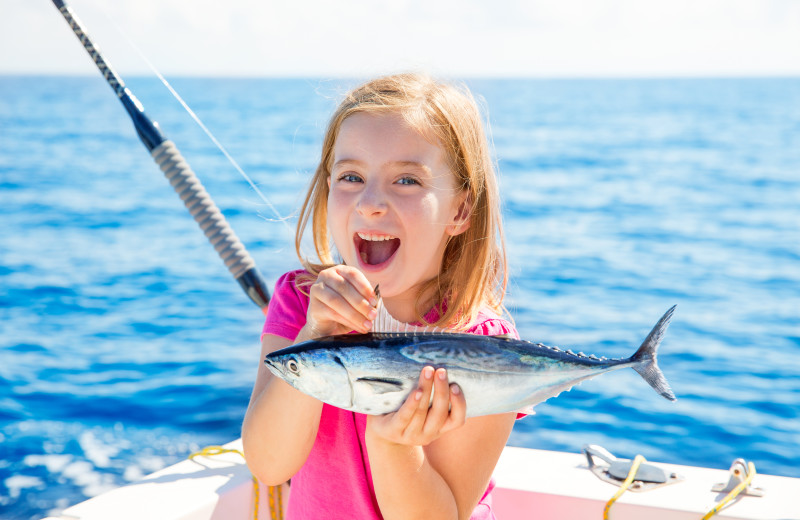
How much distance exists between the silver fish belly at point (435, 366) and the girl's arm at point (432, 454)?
3 cm

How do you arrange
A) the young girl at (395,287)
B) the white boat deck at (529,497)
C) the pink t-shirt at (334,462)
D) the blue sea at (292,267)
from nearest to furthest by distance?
the young girl at (395,287) → the pink t-shirt at (334,462) → the white boat deck at (529,497) → the blue sea at (292,267)

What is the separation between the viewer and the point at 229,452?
261cm

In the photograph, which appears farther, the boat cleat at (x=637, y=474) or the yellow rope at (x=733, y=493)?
the boat cleat at (x=637, y=474)


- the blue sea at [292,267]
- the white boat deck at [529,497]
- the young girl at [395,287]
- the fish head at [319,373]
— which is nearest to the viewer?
the fish head at [319,373]

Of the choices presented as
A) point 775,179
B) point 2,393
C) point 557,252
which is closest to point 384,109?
point 2,393

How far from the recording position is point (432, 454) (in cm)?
173

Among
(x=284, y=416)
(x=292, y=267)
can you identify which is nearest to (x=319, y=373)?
(x=284, y=416)

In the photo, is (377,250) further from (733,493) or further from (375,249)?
(733,493)

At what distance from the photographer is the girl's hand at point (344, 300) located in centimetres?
132

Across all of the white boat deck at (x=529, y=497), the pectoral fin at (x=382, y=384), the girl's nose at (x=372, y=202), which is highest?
the girl's nose at (x=372, y=202)

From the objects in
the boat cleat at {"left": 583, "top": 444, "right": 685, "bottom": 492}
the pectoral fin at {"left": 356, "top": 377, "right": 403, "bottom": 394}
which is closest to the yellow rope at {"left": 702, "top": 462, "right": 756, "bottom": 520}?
the boat cleat at {"left": 583, "top": 444, "right": 685, "bottom": 492}

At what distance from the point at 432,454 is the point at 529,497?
0.81 m

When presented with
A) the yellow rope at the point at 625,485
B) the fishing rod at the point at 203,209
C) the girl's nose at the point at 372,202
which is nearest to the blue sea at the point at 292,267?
the fishing rod at the point at 203,209

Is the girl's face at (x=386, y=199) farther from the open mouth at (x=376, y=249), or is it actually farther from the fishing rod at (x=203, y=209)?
the fishing rod at (x=203, y=209)
